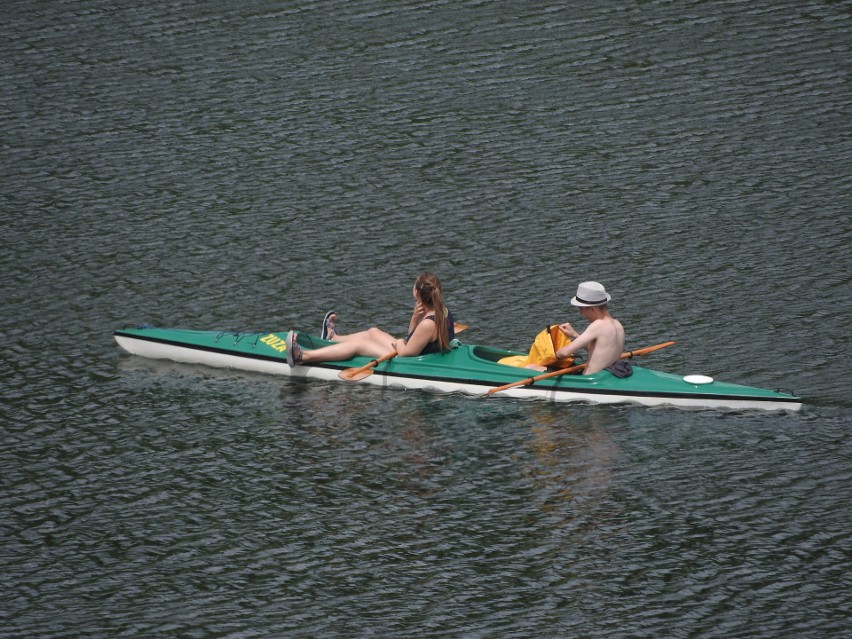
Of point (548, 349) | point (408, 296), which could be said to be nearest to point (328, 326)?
point (408, 296)

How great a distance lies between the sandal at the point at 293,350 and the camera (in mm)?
18656

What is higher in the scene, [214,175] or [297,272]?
[214,175]

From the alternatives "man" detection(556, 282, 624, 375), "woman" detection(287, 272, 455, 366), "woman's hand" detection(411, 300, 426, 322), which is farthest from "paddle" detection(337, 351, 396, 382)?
"man" detection(556, 282, 624, 375)

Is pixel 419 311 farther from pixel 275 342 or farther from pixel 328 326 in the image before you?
pixel 275 342

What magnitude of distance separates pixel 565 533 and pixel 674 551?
1.15m

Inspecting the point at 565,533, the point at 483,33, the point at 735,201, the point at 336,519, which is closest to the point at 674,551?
the point at 565,533

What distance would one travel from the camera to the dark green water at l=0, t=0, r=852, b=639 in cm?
1386

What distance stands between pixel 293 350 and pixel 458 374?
2.26 m

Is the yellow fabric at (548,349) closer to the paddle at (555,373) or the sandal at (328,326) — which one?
the paddle at (555,373)

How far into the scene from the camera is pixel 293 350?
18.7m

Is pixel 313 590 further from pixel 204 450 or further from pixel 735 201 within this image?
pixel 735 201

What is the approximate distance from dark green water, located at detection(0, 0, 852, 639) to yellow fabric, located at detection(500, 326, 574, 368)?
71 cm

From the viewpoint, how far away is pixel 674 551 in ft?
46.9

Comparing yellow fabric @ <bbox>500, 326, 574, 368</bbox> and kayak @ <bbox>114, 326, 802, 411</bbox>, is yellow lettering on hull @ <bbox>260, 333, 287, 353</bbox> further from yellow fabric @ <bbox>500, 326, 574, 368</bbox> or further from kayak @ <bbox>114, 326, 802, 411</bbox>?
yellow fabric @ <bbox>500, 326, 574, 368</bbox>
